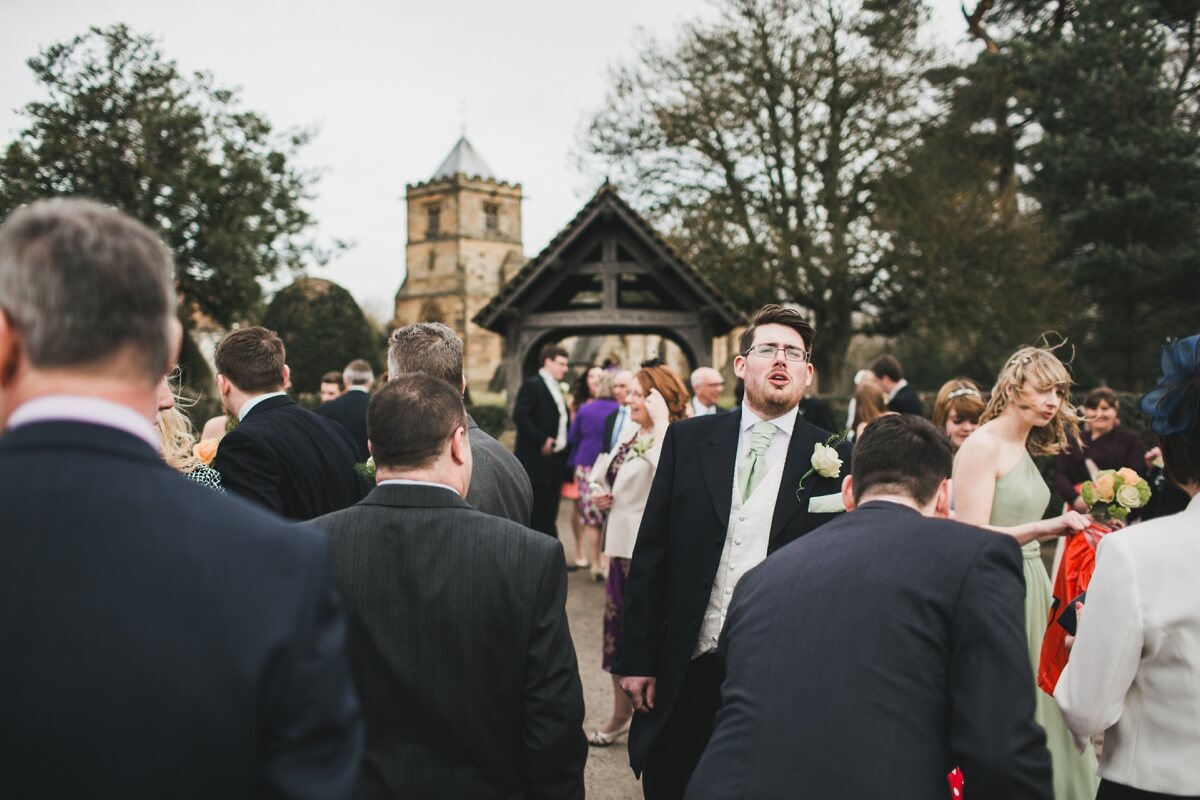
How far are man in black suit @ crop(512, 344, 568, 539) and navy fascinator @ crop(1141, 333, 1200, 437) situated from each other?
8.12 metres

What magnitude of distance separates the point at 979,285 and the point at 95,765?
975 inches

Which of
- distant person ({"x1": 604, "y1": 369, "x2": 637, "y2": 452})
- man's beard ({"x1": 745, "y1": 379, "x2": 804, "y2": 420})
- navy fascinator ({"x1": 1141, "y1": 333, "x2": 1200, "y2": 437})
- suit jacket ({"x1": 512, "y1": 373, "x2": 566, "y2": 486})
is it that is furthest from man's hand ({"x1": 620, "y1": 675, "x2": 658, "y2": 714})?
suit jacket ({"x1": 512, "y1": 373, "x2": 566, "y2": 486})

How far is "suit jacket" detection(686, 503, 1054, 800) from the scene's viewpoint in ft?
6.45

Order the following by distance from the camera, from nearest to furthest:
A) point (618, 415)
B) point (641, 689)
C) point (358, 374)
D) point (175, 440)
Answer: point (641, 689) → point (175, 440) → point (358, 374) → point (618, 415)

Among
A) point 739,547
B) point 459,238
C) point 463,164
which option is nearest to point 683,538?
point 739,547

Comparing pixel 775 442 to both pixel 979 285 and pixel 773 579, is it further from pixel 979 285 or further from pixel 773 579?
pixel 979 285

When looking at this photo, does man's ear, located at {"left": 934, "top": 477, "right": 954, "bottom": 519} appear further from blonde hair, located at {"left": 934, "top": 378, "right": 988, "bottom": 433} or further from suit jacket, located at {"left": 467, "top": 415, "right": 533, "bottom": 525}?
blonde hair, located at {"left": 934, "top": 378, "right": 988, "bottom": 433}

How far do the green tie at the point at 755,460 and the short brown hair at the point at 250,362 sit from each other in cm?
226

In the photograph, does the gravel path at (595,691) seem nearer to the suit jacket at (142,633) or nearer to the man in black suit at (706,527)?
the man in black suit at (706,527)

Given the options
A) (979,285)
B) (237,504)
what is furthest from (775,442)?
(979,285)

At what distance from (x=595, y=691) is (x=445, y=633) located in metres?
4.67

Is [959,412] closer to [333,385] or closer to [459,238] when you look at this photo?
[333,385]

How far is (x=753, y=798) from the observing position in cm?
205

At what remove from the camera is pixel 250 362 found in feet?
14.1
